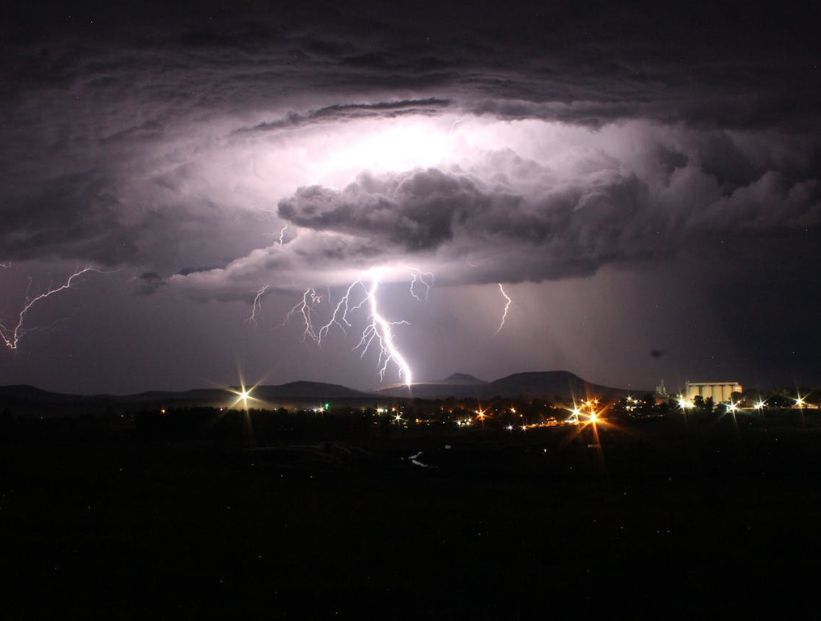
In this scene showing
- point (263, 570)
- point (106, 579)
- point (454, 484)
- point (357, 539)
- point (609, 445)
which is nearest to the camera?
point (106, 579)

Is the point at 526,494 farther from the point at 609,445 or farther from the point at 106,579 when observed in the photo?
the point at 609,445

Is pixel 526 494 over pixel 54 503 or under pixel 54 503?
under

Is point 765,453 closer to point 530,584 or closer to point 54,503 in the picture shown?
point 530,584

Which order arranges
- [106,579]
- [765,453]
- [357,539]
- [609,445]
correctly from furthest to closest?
[609,445] < [765,453] < [357,539] < [106,579]

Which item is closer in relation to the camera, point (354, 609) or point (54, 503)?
point (354, 609)

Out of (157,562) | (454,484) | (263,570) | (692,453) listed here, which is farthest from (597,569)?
(692,453)

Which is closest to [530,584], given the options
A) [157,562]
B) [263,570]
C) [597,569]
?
[597,569]
